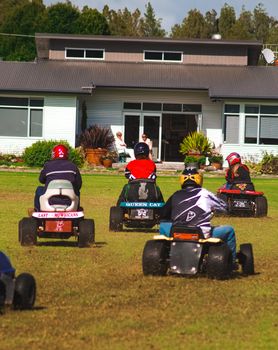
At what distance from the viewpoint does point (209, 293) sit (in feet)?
35.8

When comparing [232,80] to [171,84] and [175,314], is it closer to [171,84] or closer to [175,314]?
[171,84]

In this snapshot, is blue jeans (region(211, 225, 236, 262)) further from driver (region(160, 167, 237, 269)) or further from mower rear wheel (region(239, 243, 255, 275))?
mower rear wheel (region(239, 243, 255, 275))

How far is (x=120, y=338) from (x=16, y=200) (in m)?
17.0

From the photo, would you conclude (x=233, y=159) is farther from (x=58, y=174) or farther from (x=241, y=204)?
(x=58, y=174)

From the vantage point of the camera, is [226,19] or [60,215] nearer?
[60,215]

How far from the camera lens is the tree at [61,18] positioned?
264 ft

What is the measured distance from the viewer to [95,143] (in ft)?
147

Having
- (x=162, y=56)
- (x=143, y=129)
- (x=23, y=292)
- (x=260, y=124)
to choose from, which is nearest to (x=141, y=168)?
(x=23, y=292)

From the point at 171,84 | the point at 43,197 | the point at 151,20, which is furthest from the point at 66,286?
the point at 151,20

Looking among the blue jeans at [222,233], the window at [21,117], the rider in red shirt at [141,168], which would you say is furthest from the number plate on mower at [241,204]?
the window at [21,117]

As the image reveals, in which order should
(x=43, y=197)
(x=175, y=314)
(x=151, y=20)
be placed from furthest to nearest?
(x=151, y=20)
(x=43, y=197)
(x=175, y=314)

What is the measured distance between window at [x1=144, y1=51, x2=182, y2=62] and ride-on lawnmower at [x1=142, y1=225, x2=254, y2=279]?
38101mm

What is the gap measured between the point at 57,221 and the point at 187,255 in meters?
3.27

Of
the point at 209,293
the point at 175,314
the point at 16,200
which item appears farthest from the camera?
the point at 16,200
